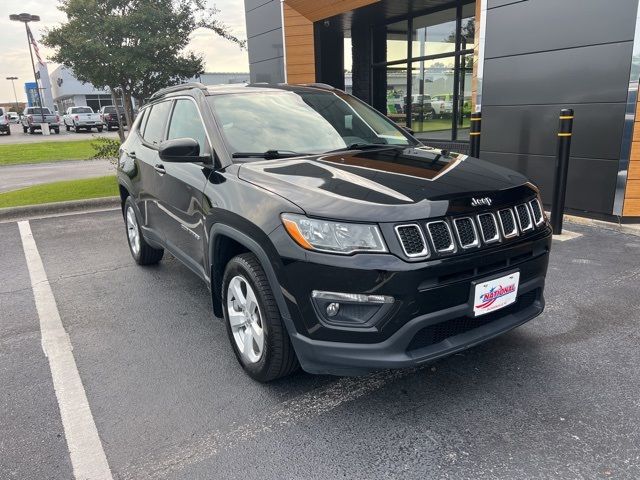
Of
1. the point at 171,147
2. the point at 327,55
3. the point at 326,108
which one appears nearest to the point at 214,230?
the point at 171,147

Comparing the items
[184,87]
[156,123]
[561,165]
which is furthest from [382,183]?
[561,165]

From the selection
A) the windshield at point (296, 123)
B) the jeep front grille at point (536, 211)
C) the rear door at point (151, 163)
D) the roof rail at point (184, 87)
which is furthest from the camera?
the rear door at point (151, 163)

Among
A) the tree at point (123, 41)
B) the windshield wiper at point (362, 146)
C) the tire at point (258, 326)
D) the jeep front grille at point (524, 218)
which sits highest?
the tree at point (123, 41)

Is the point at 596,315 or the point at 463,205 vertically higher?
the point at 463,205

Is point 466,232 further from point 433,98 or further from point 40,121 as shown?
point 40,121

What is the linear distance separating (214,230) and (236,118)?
90cm

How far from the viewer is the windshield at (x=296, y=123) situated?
3.52m

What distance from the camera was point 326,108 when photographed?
13.2 feet

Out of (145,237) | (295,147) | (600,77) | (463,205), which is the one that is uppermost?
(600,77)

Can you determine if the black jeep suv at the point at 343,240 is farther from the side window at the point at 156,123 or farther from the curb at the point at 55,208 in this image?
the curb at the point at 55,208

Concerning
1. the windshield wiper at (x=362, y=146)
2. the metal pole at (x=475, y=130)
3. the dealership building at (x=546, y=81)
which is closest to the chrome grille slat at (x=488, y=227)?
the windshield wiper at (x=362, y=146)

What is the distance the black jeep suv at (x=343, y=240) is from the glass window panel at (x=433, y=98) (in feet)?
30.9

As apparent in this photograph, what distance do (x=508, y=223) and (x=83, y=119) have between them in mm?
39489

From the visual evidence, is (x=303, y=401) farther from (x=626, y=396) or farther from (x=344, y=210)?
(x=626, y=396)
